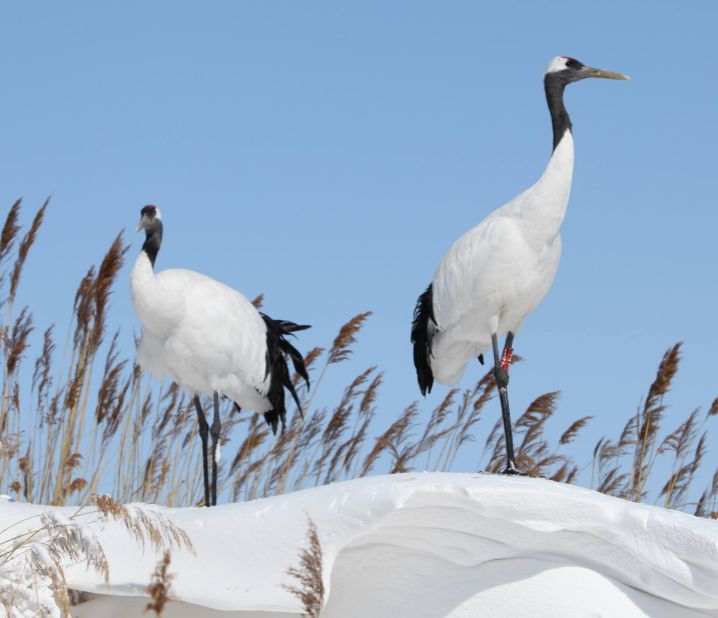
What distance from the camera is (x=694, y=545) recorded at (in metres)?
3.10

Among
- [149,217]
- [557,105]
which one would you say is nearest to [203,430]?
[149,217]

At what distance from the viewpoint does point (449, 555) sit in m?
3.27

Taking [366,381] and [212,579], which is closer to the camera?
[212,579]

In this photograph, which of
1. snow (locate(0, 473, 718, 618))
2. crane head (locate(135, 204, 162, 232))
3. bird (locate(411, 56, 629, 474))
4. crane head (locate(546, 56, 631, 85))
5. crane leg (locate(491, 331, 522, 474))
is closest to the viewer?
snow (locate(0, 473, 718, 618))

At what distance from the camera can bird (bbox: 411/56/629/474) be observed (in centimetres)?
514

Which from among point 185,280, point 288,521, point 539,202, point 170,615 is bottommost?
point 170,615

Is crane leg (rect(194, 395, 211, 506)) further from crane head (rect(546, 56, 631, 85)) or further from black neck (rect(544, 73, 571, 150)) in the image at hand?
crane head (rect(546, 56, 631, 85))

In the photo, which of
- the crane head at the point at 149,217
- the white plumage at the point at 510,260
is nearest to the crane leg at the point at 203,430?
the crane head at the point at 149,217

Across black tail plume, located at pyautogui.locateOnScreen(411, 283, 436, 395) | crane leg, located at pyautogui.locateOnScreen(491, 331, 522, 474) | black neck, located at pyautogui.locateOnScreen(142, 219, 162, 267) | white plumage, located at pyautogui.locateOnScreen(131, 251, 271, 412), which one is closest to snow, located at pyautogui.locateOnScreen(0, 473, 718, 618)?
crane leg, located at pyautogui.locateOnScreen(491, 331, 522, 474)

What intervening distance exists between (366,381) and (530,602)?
283 centimetres

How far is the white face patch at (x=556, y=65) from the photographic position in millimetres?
5645

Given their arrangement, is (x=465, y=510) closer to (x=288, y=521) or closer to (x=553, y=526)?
(x=553, y=526)

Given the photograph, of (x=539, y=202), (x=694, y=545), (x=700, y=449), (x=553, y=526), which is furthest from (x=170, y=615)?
(x=700, y=449)

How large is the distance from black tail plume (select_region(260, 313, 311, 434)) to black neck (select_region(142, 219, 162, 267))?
29.2 inches
